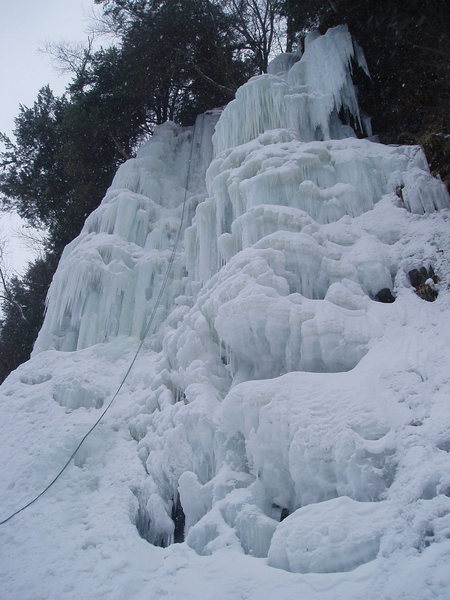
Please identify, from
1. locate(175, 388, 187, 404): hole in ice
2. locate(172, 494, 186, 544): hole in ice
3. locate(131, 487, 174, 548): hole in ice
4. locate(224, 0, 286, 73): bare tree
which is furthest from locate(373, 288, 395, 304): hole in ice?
locate(224, 0, 286, 73): bare tree

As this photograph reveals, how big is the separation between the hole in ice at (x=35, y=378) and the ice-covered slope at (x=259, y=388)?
0.09ft

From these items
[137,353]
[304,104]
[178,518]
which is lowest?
[178,518]

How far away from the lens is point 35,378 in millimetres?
9508

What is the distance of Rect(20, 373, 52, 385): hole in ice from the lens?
9492mm

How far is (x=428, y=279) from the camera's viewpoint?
279 inches

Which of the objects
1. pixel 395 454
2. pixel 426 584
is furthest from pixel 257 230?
pixel 426 584

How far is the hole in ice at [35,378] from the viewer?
374 inches

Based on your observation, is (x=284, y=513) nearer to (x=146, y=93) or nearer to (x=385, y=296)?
(x=385, y=296)

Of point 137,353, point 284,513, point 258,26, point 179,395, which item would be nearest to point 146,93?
point 258,26

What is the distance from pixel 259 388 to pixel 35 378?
5.51m

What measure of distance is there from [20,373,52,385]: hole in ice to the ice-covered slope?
0.03m

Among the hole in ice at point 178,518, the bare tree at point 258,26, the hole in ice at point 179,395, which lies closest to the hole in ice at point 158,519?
the hole in ice at point 178,518

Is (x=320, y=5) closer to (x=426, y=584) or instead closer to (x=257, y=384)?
(x=257, y=384)

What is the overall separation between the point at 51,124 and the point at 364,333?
13.8 m
